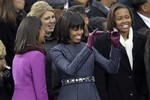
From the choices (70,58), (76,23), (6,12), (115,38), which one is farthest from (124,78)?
(6,12)

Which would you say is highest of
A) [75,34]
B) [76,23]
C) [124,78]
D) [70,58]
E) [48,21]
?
[76,23]

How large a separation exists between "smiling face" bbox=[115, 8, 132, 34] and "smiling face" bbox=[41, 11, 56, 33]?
908mm

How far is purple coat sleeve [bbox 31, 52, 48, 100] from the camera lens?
4488 millimetres

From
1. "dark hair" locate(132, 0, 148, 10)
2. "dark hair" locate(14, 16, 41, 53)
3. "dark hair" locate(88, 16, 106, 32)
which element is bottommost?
"dark hair" locate(88, 16, 106, 32)

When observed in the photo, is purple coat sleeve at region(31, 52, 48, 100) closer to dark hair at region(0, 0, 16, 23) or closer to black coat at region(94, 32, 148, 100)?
black coat at region(94, 32, 148, 100)

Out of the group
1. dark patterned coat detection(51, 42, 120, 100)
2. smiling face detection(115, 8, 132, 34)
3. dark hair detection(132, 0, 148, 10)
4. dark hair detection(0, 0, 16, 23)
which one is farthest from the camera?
dark hair detection(132, 0, 148, 10)

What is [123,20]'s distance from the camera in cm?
516

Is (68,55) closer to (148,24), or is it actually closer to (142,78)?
(142,78)

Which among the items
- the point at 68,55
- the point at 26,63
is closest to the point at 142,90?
the point at 68,55

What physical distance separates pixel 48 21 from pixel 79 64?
1378mm

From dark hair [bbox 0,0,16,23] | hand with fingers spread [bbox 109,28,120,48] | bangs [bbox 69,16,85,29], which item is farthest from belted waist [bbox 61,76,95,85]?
dark hair [bbox 0,0,16,23]

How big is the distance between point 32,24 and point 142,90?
1561 millimetres

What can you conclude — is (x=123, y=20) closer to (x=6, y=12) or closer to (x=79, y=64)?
(x=79, y=64)

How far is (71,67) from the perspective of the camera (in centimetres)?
443
